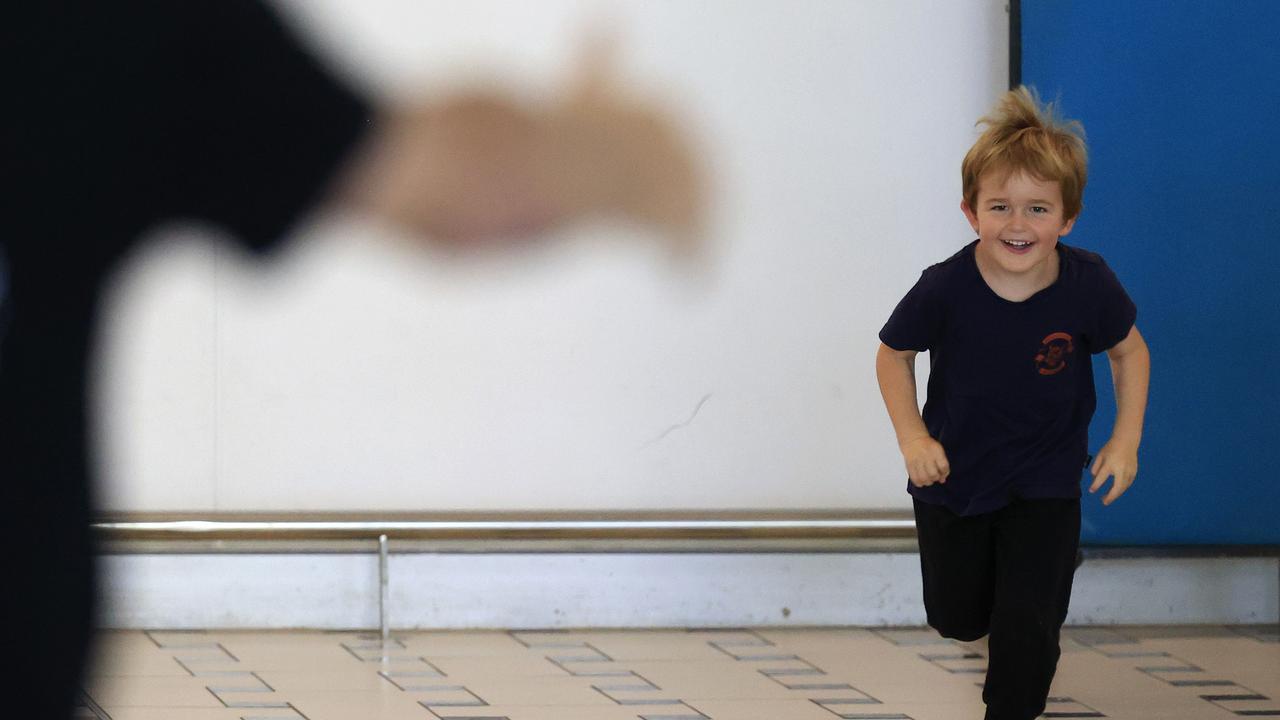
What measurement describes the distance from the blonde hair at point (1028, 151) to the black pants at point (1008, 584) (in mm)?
513

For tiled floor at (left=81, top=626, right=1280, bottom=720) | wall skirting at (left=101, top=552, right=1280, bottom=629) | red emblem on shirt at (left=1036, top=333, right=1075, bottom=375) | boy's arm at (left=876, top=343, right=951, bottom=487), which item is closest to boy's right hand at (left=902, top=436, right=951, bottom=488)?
boy's arm at (left=876, top=343, right=951, bottom=487)

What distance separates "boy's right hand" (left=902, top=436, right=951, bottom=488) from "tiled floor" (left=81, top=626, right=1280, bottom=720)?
695mm

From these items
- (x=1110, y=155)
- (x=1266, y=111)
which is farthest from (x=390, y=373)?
(x=1266, y=111)

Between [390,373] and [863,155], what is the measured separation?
4.07 ft

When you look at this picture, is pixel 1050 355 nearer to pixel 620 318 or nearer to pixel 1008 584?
pixel 1008 584

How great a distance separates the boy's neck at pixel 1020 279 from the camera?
282 centimetres

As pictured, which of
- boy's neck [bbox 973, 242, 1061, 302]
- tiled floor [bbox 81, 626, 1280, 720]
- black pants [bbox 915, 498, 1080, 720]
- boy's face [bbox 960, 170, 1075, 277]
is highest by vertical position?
boy's face [bbox 960, 170, 1075, 277]

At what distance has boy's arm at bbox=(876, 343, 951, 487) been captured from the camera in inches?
110

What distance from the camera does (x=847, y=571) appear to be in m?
4.13

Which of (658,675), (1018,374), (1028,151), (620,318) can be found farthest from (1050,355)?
(620,318)

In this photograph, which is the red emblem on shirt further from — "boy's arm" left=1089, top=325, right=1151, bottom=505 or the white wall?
the white wall

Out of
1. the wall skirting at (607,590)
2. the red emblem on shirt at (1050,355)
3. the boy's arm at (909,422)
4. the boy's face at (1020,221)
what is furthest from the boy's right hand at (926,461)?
the wall skirting at (607,590)

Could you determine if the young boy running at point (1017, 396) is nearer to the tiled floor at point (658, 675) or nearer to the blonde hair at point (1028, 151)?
the blonde hair at point (1028, 151)

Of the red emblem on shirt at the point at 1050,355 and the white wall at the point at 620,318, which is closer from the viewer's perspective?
the red emblem on shirt at the point at 1050,355
